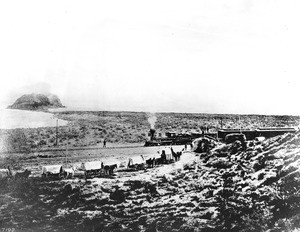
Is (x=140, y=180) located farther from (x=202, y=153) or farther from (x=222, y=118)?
(x=222, y=118)

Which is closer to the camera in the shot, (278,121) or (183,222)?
(183,222)

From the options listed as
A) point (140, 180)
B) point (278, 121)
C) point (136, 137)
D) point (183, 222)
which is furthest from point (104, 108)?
point (278, 121)

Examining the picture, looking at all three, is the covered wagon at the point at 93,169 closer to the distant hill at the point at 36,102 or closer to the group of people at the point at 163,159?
the group of people at the point at 163,159

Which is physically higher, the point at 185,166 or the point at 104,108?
the point at 104,108

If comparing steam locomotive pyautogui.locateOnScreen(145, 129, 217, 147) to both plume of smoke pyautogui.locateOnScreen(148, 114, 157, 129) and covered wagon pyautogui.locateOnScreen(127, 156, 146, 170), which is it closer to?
plume of smoke pyautogui.locateOnScreen(148, 114, 157, 129)

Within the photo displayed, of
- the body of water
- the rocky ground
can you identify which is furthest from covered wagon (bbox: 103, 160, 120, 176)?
the body of water

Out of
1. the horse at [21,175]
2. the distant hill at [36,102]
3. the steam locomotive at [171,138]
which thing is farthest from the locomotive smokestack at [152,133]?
the horse at [21,175]

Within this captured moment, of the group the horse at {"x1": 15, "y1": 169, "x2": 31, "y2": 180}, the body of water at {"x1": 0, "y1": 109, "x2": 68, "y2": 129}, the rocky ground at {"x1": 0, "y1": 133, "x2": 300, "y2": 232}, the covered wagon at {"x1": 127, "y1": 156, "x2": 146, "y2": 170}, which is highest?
the body of water at {"x1": 0, "y1": 109, "x2": 68, "y2": 129}
